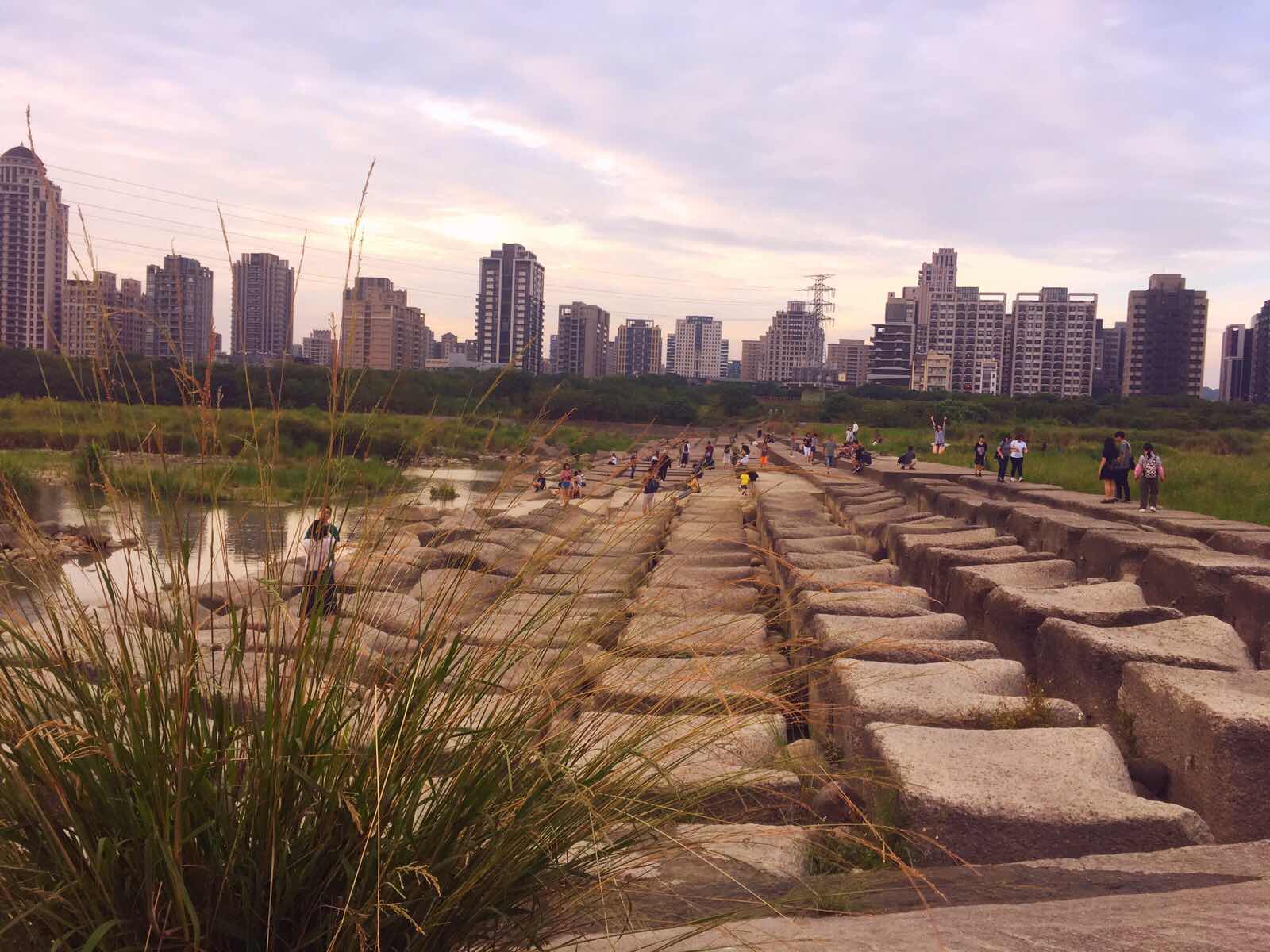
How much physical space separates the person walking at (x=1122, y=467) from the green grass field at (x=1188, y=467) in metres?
0.65

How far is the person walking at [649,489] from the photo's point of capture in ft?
7.81

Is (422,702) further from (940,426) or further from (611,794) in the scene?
(940,426)

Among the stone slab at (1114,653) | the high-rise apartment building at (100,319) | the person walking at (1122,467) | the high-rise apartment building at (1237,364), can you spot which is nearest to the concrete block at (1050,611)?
the stone slab at (1114,653)

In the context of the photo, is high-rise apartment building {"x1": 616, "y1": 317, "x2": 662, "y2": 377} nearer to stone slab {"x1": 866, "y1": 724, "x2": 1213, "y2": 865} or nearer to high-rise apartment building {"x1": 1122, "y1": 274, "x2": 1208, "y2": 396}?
high-rise apartment building {"x1": 1122, "y1": 274, "x2": 1208, "y2": 396}

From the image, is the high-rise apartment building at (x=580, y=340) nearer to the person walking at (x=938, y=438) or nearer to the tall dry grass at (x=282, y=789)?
the person walking at (x=938, y=438)

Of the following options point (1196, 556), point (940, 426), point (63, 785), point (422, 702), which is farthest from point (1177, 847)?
point (940, 426)

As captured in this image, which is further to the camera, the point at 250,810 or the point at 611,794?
the point at 611,794

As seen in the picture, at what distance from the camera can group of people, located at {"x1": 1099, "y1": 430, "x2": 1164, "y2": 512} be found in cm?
1106

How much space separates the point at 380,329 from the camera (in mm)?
2854

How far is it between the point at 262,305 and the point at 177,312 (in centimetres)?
50

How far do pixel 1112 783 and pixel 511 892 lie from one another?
187 centimetres

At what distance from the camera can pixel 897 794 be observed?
9.01ft

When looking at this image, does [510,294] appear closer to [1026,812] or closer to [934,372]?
[1026,812]

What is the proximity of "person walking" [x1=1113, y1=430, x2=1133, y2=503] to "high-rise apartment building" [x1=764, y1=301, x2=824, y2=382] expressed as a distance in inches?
6433
